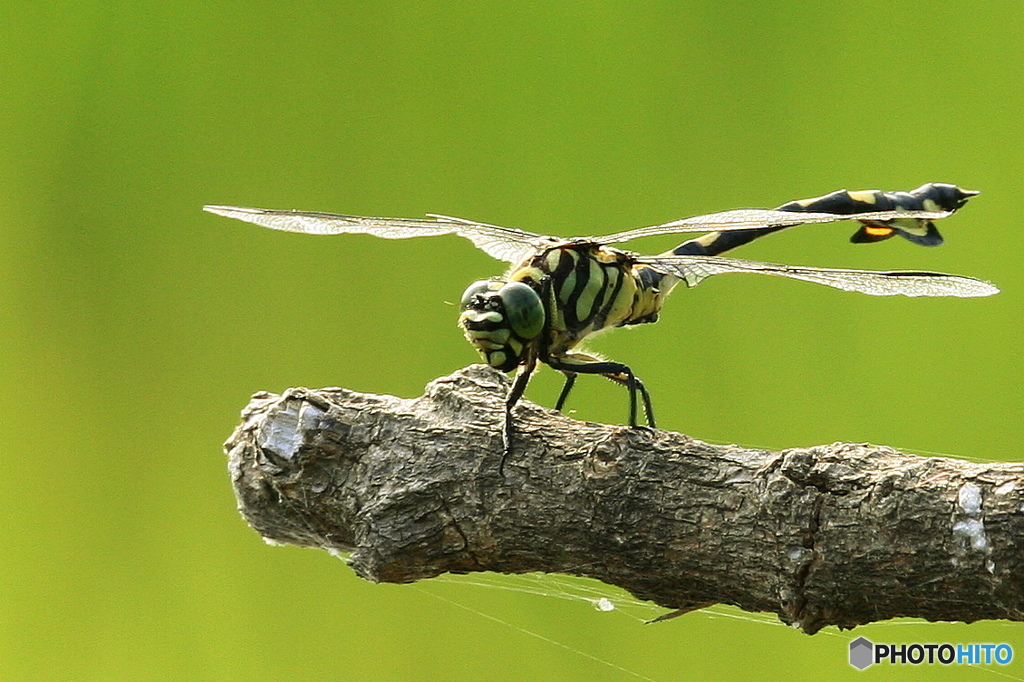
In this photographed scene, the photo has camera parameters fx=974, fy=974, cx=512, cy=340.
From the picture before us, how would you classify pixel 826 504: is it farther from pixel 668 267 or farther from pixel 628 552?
pixel 668 267

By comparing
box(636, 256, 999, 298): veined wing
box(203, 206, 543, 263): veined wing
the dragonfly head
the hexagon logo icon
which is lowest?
the hexagon logo icon

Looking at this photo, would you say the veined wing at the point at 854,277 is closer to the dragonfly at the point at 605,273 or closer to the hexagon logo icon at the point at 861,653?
the dragonfly at the point at 605,273

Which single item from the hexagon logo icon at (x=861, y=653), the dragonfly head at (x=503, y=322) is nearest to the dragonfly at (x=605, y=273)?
the dragonfly head at (x=503, y=322)

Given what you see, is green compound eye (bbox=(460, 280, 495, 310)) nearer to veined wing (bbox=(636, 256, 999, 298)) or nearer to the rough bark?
the rough bark

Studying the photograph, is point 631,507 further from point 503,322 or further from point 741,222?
point 741,222

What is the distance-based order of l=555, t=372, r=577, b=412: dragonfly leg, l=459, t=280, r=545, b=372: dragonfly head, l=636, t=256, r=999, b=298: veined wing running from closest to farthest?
l=636, t=256, r=999, b=298: veined wing < l=459, t=280, r=545, b=372: dragonfly head < l=555, t=372, r=577, b=412: dragonfly leg

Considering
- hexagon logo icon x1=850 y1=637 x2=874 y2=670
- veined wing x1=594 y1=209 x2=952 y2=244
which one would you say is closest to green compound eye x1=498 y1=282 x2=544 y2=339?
veined wing x1=594 y1=209 x2=952 y2=244

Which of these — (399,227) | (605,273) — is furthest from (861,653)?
(399,227)

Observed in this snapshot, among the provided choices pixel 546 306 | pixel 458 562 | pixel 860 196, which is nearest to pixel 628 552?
pixel 458 562
